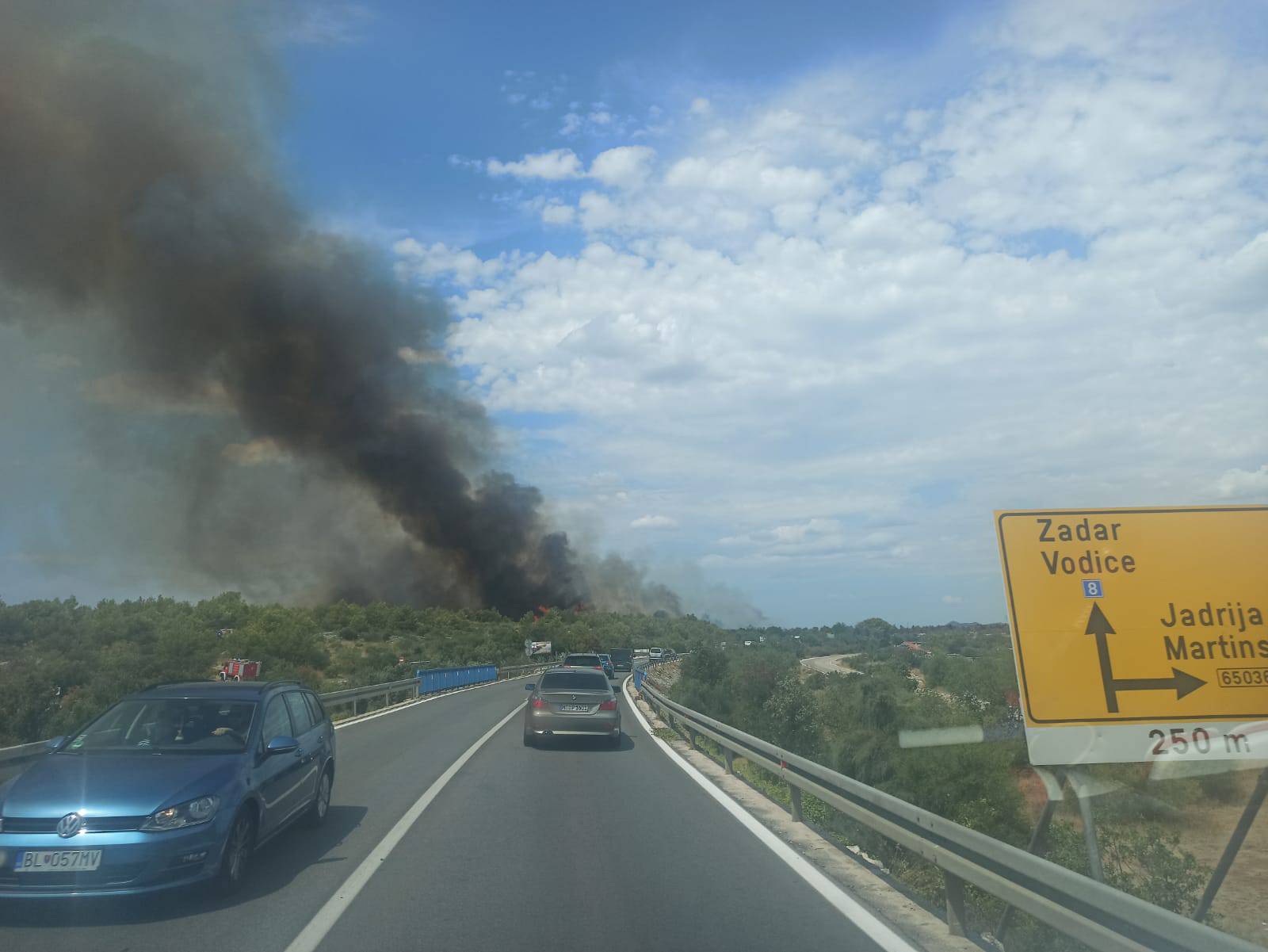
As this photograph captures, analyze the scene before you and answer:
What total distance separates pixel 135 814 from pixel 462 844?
2906 millimetres

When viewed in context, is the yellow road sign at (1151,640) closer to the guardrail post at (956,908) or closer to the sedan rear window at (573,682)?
the guardrail post at (956,908)

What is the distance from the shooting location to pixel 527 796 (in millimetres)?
10289

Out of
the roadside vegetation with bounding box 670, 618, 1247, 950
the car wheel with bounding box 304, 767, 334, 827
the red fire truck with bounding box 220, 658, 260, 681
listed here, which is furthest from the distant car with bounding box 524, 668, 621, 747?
the red fire truck with bounding box 220, 658, 260, 681

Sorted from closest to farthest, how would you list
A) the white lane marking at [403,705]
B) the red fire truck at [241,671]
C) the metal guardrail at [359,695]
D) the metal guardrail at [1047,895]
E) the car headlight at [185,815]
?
the metal guardrail at [1047,895] → the car headlight at [185,815] → the metal guardrail at [359,695] → the white lane marking at [403,705] → the red fire truck at [241,671]

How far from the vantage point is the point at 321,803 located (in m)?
8.34

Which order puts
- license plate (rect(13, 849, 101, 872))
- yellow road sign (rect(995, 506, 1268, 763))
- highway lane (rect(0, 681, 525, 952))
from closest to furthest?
yellow road sign (rect(995, 506, 1268, 763)) → highway lane (rect(0, 681, 525, 952)) → license plate (rect(13, 849, 101, 872))

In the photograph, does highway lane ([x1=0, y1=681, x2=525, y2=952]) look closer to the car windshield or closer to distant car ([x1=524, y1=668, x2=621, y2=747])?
the car windshield

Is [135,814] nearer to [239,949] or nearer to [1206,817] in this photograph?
[239,949]

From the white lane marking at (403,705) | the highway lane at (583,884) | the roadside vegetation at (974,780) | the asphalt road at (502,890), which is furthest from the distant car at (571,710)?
the white lane marking at (403,705)

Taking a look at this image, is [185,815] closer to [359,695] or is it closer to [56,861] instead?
[56,861]

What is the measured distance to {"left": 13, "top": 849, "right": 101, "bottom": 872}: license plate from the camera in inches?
202

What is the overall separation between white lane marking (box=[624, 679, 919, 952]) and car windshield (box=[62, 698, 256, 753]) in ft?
14.1

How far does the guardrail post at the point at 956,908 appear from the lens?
5.16m

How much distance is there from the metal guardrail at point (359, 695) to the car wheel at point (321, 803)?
7.21 feet
